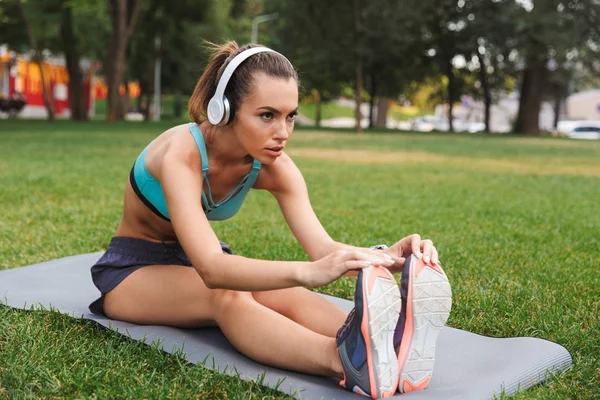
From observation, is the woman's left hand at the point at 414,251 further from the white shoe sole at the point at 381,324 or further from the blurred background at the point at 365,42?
the blurred background at the point at 365,42

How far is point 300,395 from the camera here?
2.46m

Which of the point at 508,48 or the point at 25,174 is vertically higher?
the point at 508,48

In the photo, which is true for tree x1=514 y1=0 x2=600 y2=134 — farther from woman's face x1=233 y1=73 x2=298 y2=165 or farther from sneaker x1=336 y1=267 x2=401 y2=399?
sneaker x1=336 y1=267 x2=401 y2=399

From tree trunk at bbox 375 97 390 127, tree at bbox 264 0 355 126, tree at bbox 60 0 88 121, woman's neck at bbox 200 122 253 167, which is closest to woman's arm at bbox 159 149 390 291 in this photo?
woman's neck at bbox 200 122 253 167

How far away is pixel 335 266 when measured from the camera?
229cm

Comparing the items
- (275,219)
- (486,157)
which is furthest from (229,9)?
(275,219)

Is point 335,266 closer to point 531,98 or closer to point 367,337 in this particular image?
point 367,337

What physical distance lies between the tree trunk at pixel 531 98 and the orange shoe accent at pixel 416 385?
32.1 metres

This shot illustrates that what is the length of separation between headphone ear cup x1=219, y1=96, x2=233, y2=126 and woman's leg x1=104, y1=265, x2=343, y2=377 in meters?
0.64

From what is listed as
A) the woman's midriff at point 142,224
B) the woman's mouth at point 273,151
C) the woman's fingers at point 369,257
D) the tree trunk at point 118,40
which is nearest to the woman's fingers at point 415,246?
the woman's fingers at point 369,257

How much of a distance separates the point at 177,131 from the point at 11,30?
30.4m

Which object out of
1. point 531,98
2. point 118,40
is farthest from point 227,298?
point 531,98

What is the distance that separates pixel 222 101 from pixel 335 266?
76cm

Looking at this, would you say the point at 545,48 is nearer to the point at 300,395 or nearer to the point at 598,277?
the point at 598,277
